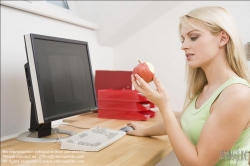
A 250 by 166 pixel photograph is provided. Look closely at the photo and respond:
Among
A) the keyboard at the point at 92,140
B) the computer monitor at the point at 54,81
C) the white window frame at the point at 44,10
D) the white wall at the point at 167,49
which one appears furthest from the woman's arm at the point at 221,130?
the white wall at the point at 167,49

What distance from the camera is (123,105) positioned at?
1703 mm

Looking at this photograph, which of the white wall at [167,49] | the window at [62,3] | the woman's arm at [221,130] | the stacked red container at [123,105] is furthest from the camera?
the white wall at [167,49]

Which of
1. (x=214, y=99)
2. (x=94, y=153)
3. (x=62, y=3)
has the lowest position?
(x=94, y=153)

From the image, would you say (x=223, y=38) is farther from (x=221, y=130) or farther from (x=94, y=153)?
(x=94, y=153)

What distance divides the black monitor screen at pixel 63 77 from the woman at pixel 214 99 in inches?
15.3

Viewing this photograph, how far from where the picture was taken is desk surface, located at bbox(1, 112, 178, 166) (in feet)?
3.06

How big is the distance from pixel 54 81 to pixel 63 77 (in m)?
0.08

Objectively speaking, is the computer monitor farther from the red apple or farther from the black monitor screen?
the red apple

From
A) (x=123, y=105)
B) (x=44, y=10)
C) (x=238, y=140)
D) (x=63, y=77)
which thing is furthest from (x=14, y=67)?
(x=238, y=140)

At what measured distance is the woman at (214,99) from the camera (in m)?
0.82

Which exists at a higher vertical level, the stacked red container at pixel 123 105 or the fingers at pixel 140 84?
the fingers at pixel 140 84

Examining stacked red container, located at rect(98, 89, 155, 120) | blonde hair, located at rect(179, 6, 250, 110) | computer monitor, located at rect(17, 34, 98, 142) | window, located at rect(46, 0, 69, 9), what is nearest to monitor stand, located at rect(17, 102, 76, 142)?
computer monitor, located at rect(17, 34, 98, 142)

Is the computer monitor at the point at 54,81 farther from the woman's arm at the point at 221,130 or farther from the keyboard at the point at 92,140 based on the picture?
the woman's arm at the point at 221,130

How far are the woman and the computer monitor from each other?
392 mm
